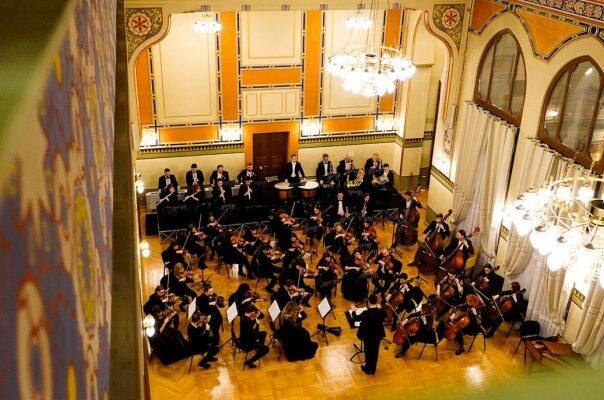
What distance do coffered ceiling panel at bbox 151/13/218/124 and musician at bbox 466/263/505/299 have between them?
7611 mm

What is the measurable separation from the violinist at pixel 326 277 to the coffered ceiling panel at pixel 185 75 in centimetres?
564

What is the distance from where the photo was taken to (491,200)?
38.3 feet

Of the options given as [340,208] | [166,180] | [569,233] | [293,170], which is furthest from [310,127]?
[569,233]

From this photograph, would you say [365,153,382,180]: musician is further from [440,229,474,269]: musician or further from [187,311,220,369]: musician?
[187,311,220,369]: musician

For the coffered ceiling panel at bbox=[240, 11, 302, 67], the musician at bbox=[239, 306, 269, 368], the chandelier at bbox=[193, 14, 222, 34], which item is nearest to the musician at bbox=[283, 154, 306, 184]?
the coffered ceiling panel at bbox=[240, 11, 302, 67]

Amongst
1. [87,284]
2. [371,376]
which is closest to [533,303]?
[371,376]

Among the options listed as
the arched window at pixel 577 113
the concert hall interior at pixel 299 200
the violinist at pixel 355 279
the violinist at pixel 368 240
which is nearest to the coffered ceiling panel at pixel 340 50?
the concert hall interior at pixel 299 200

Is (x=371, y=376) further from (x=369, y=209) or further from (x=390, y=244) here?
(x=369, y=209)

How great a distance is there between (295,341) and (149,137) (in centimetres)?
729

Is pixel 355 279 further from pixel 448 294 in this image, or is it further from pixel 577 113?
pixel 577 113

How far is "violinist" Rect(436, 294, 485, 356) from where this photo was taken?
963cm

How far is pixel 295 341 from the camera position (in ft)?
30.9

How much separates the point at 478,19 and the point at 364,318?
6.55m

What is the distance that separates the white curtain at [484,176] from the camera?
11.1 metres
